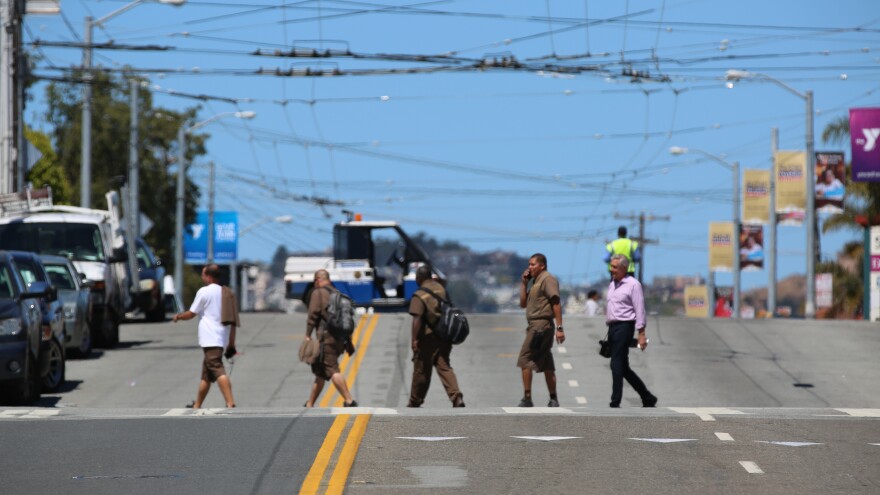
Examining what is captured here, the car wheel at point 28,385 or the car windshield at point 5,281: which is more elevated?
the car windshield at point 5,281

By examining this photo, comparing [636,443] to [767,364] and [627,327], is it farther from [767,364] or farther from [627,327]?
[767,364]

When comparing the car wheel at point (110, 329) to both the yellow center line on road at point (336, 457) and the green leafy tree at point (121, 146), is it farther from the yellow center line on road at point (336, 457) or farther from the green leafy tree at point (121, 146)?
the green leafy tree at point (121, 146)

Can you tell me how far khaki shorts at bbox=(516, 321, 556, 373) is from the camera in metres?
17.0

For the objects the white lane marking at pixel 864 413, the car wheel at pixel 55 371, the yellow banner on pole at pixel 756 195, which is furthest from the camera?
the yellow banner on pole at pixel 756 195

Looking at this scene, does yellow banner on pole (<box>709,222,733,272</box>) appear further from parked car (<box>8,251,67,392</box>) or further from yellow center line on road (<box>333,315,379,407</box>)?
parked car (<box>8,251,67,392</box>)

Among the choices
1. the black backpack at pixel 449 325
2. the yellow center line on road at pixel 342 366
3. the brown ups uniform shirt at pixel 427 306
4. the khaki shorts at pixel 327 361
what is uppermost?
the brown ups uniform shirt at pixel 427 306

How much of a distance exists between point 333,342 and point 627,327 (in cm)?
340

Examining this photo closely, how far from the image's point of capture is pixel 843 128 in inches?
2351

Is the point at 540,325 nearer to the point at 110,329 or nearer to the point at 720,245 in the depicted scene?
the point at 110,329

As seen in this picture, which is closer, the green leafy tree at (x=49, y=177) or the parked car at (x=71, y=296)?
the parked car at (x=71, y=296)

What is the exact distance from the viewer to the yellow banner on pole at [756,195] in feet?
188

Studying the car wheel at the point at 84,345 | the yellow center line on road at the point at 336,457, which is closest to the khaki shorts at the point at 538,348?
the yellow center line on road at the point at 336,457

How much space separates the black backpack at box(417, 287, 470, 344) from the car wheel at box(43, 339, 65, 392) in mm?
5407

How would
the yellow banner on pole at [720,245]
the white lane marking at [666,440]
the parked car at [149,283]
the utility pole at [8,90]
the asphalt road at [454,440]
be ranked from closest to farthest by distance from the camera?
the asphalt road at [454,440] → the white lane marking at [666,440] → the utility pole at [8,90] → the parked car at [149,283] → the yellow banner on pole at [720,245]
